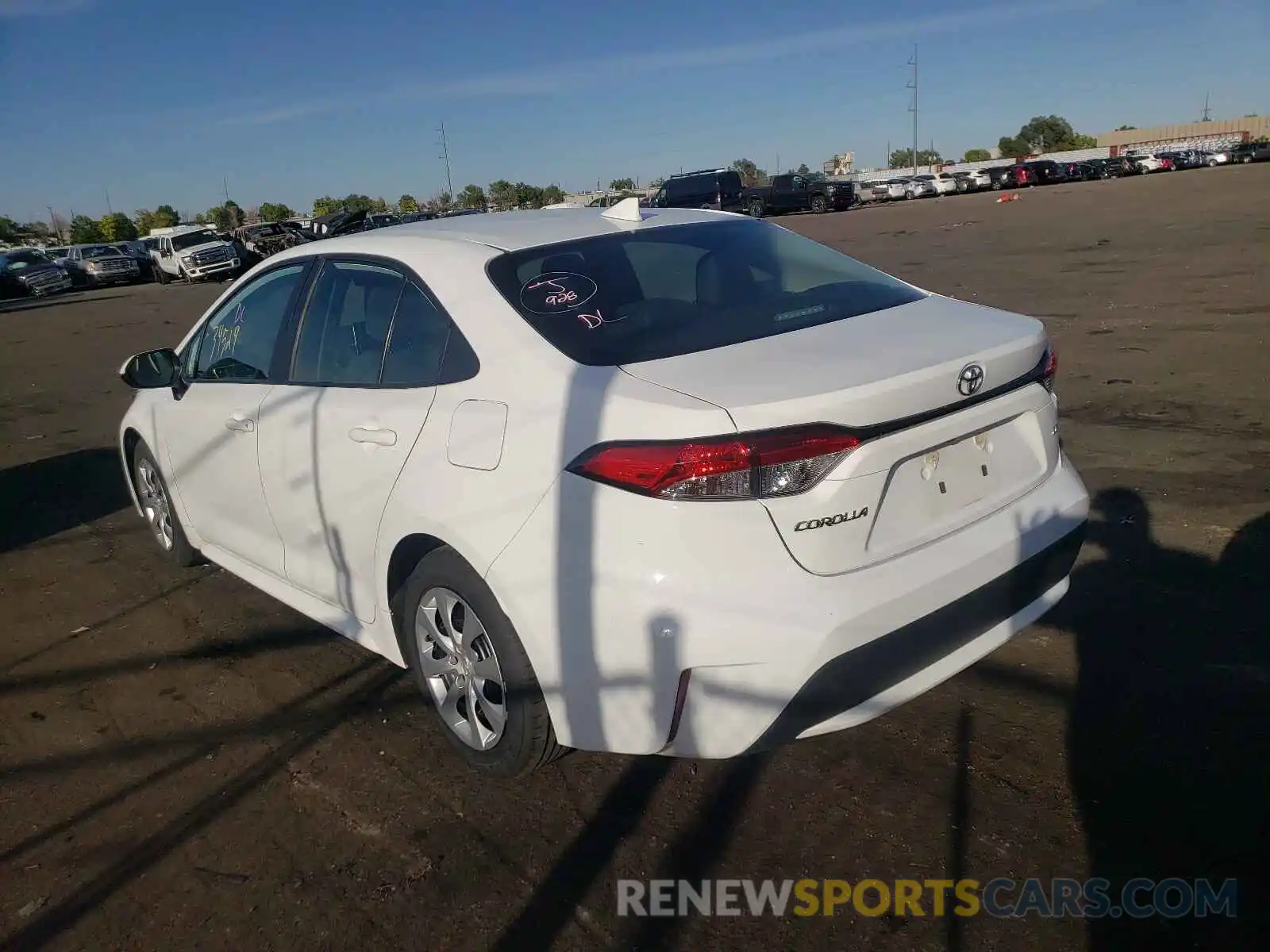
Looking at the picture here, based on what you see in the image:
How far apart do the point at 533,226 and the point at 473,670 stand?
1629mm

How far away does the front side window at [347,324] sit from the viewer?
11.2 feet

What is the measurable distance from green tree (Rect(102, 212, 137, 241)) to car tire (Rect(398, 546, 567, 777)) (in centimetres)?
9052

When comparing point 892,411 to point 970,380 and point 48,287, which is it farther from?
point 48,287

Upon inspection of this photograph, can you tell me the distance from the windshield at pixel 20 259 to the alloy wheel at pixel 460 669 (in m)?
37.3

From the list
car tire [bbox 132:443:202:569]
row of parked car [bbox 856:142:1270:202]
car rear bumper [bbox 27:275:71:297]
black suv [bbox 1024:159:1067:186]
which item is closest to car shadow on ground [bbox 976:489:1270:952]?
car tire [bbox 132:443:202:569]

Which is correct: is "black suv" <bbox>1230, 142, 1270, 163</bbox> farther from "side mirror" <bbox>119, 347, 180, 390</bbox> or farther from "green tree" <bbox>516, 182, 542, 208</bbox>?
"side mirror" <bbox>119, 347, 180, 390</bbox>

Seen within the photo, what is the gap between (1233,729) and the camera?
9.93 ft

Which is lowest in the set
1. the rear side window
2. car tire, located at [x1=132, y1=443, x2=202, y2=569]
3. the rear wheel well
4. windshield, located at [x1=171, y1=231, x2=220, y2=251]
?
car tire, located at [x1=132, y1=443, x2=202, y2=569]

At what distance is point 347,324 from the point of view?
11.9ft

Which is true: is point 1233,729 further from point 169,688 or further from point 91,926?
point 169,688

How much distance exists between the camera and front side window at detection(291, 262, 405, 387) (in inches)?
134

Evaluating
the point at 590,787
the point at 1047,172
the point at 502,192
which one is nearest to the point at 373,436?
the point at 590,787
